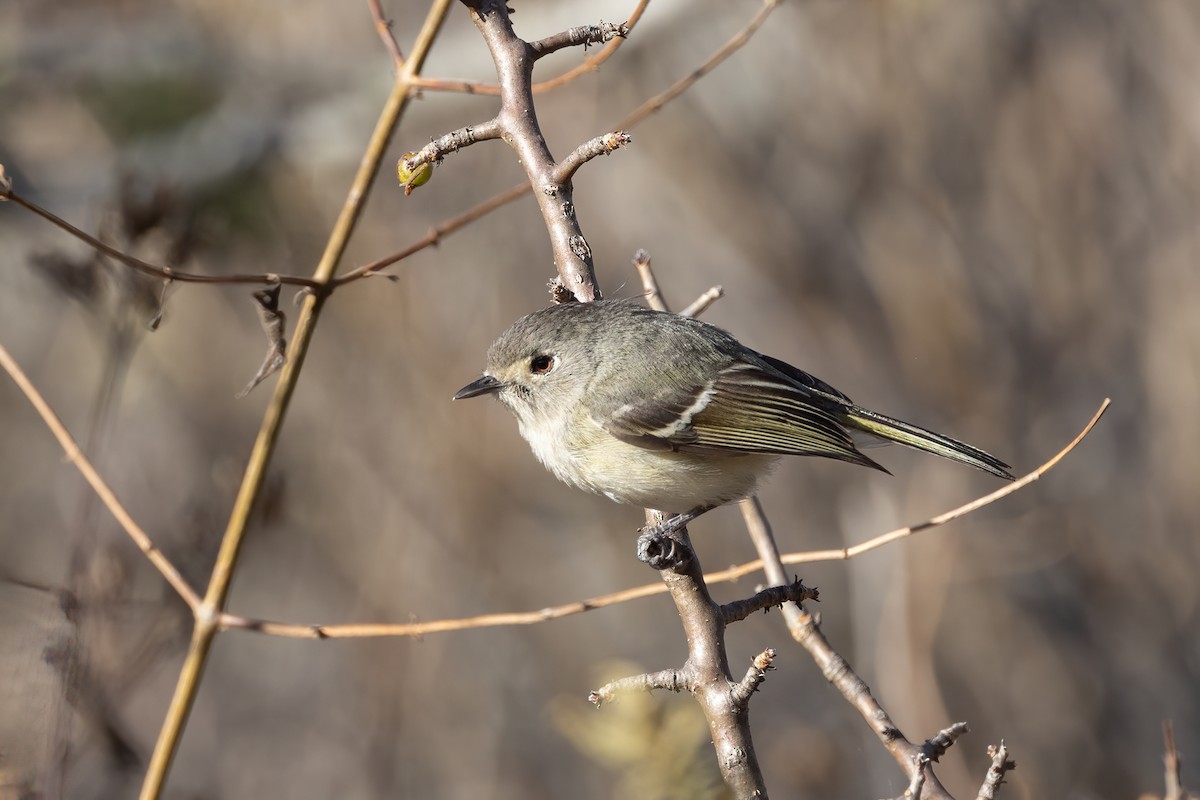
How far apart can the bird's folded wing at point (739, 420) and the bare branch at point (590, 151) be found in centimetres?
80

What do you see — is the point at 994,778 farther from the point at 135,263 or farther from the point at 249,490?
the point at 135,263

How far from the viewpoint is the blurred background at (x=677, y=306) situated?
6.29 metres

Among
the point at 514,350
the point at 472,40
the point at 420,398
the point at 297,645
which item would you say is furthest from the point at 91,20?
the point at 514,350

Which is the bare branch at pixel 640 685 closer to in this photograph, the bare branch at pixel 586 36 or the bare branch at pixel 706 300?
the bare branch at pixel 706 300

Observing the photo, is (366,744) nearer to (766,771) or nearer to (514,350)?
(766,771)

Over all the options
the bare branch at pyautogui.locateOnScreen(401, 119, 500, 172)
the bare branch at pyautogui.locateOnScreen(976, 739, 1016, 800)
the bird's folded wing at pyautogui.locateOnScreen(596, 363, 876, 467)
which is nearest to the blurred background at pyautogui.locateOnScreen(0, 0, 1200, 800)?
the bird's folded wing at pyautogui.locateOnScreen(596, 363, 876, 467)

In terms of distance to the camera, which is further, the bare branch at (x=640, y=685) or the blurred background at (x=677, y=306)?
the blurred background at (x=677, y=306)

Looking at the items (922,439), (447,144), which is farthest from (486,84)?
(922,439)

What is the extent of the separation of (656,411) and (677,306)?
3682 mm

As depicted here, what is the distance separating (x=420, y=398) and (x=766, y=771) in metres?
2.77

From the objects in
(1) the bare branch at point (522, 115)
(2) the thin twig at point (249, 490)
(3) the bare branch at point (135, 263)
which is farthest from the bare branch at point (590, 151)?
(3) the bare branch at point (135, 263)

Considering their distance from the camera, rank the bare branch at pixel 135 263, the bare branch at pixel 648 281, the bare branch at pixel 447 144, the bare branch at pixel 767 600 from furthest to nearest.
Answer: the bare branch at pixel 648 281 → the bare branch at pixel 447 144 → the bare branch at pixel 767 600 → the bare branch at pixel 135 263

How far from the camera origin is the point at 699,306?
2.72 m

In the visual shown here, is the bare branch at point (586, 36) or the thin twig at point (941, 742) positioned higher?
the bare branch at point (586, 36)
